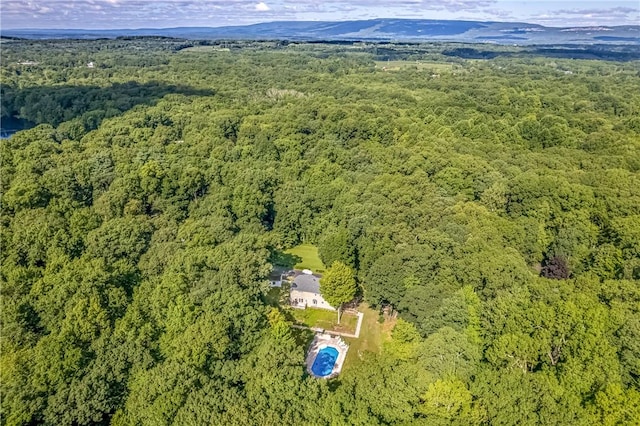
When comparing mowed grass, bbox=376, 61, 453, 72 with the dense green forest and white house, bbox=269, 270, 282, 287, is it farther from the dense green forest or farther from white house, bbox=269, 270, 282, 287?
white house, bbox=269, 270, 282, 287

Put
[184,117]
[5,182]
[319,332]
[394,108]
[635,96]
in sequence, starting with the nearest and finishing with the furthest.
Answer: [319,332]
[5,182]
[184,117]
[394,108]
[635,96]

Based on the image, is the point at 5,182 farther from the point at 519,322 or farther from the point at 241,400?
the point at 519,322

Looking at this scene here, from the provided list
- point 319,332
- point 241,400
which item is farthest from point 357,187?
point 241,400

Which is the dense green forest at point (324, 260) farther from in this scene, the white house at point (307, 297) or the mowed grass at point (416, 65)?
the mowed grass at point (416, 65)

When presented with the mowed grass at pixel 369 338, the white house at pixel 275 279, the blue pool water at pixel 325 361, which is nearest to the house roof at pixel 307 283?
the white house at pixel 275 279

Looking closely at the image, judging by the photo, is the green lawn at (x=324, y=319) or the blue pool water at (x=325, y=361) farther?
the green lawn at (x=324, y=319)

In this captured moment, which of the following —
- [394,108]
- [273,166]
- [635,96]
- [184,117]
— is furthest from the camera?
[635,96]

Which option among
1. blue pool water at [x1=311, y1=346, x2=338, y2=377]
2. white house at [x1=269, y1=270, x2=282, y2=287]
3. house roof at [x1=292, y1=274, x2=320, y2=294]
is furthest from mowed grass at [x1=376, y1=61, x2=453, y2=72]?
blue pool water at [x1=311, y1=346, x2=338, y2=377]
